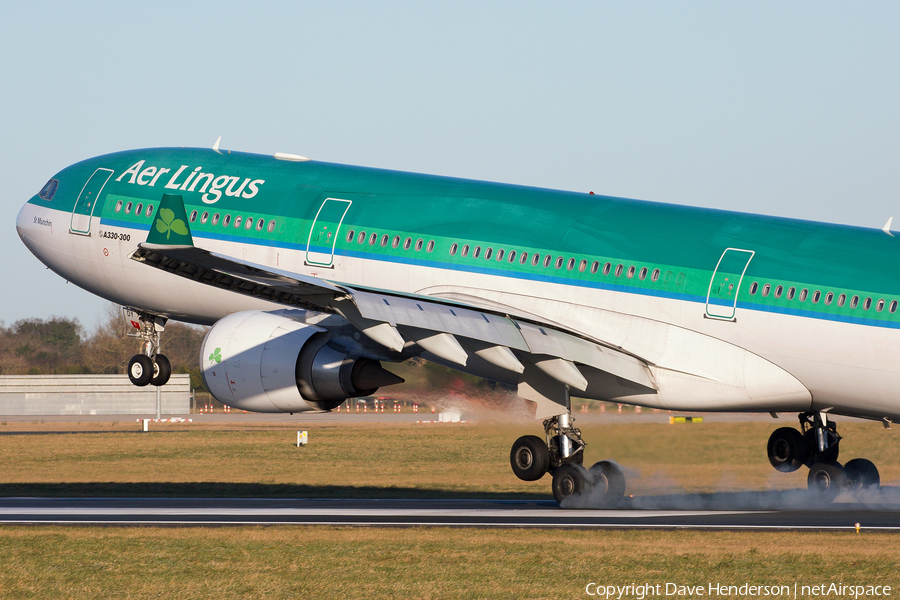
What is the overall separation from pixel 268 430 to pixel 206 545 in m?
49.4

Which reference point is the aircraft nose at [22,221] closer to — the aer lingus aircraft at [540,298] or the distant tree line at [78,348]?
the aer lingus aircraft at [540,298]

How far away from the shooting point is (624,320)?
79.3ft

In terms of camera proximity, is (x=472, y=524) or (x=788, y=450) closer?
(x=472, y=524)

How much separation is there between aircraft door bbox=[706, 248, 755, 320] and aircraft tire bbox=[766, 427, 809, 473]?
217 inches

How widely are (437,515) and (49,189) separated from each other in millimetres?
16131

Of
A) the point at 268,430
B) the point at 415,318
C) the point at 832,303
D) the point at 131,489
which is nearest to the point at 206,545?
the point at 415,318

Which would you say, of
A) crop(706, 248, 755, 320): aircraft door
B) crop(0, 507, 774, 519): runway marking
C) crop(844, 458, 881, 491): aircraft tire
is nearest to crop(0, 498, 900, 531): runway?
crop(0, 507, 774, 519): runway marking

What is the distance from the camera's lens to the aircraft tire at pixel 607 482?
79.7 feet

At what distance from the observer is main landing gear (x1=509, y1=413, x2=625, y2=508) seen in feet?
79.2

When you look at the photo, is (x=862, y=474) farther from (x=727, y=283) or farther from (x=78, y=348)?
(x=78, y=348)

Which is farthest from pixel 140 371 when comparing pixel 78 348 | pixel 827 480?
pixel 78 348

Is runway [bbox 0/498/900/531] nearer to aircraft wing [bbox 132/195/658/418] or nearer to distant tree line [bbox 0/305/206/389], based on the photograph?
aircraft wing [bbox 132/195/658/418]

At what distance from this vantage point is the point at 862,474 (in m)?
26.6

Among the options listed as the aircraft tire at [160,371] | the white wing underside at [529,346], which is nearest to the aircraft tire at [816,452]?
the white wing underside at [529,346]
